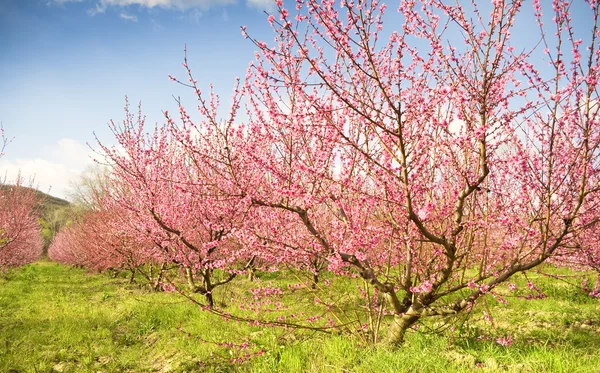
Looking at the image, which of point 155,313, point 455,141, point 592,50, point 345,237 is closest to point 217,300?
point 155,313

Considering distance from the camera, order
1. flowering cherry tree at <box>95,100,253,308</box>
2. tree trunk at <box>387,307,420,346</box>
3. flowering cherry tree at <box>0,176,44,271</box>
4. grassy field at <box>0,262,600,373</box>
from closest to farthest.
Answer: grassy field at <box>0,262,600,373</box> < tree trunk at <box>387,307,420,346</box> < flowering cherry tree at <box>95,100,253,308</box> < flowering cherry tree at <box>0,176,44,271</box>

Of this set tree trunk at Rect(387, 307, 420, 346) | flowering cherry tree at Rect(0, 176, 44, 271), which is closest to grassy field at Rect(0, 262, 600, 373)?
tree trunk at Rect(387, 307, 420, 346)

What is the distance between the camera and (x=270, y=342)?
233 inches

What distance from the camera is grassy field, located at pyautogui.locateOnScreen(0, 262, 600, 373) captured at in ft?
13.0

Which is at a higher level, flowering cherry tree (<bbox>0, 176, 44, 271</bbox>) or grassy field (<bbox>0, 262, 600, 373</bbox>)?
flowering cherry tree (<bbox>0, 176, 44, 271</bbox>)

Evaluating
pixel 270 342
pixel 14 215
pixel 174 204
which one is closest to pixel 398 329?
pixel 270 342

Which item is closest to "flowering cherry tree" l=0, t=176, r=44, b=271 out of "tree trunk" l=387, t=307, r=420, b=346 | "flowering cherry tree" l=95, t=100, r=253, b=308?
"flowering cherry tree" l=95, t=100, r=253, b=308

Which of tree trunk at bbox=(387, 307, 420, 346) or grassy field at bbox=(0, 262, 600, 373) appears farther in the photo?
tree trunk at bbox=(387, 307, 420, 346)

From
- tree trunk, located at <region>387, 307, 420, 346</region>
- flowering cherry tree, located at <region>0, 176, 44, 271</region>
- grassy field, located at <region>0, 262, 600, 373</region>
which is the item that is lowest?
grassy field, located at <region>0, 262, 600, 373</region>

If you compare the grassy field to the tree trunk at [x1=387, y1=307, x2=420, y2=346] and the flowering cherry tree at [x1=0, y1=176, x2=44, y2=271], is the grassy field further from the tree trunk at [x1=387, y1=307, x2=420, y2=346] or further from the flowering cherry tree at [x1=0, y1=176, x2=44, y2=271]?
the flowering cherry tree at [x1=0, y1=176, x2=44, y2=271]

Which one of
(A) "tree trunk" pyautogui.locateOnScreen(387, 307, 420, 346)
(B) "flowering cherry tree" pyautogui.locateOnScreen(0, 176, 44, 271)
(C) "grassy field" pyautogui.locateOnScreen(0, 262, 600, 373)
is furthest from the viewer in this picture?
(B) "flowering cherry tree" pyautogui.locateOnScreen(0, 176, 44, 271)

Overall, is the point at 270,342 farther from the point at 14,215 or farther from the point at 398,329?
the point at 14,215

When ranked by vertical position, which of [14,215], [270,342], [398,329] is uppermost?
[14,215]

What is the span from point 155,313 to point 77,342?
1694 mm
